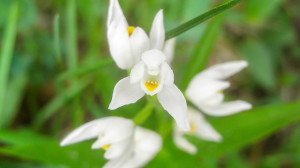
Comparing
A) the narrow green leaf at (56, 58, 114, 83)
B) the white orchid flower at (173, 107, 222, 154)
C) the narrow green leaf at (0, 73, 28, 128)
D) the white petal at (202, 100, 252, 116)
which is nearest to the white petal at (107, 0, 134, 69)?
the narrow green leaf at (56, 58, 114, 83)

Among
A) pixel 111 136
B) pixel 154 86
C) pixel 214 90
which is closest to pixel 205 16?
pixel 154 86

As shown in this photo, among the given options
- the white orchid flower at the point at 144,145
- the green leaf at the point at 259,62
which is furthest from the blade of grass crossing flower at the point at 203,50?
the green leaf at the point at 259,62

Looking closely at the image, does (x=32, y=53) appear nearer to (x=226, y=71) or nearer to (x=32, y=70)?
(x=32, y=70)

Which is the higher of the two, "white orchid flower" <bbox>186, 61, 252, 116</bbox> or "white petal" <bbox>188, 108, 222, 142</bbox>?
"white orchid flower" <bbox>186, 61, 252, 116</bbox>

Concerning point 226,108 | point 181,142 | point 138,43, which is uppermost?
point 138,43

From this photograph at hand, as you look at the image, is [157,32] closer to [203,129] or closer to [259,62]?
[203,129]

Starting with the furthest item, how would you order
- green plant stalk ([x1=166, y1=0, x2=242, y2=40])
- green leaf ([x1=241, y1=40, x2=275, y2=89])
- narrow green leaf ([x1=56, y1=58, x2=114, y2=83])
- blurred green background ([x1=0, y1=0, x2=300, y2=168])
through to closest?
1. green leaf ([x1=241, y1=40, x2=275, y2=89])
2. blurred green background ([x1=0, y1=0, x2=300, y2=168])
3. narrow green leaf ([x1=56, y1=58, x2=114, y2=83])
4. green plant stalk ([x1=166, y1=0, x2=242, y2=40])

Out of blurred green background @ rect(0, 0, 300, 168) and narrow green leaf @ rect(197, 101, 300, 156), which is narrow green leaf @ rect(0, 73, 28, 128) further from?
narrow green leaf @ rect(197, 101, 300, 156)

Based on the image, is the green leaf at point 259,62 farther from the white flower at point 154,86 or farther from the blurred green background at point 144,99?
the white flower at point 154,86

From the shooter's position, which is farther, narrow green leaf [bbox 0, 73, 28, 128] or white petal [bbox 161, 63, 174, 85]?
narrow green leaf [bbox 0, 73, 28, 128]
